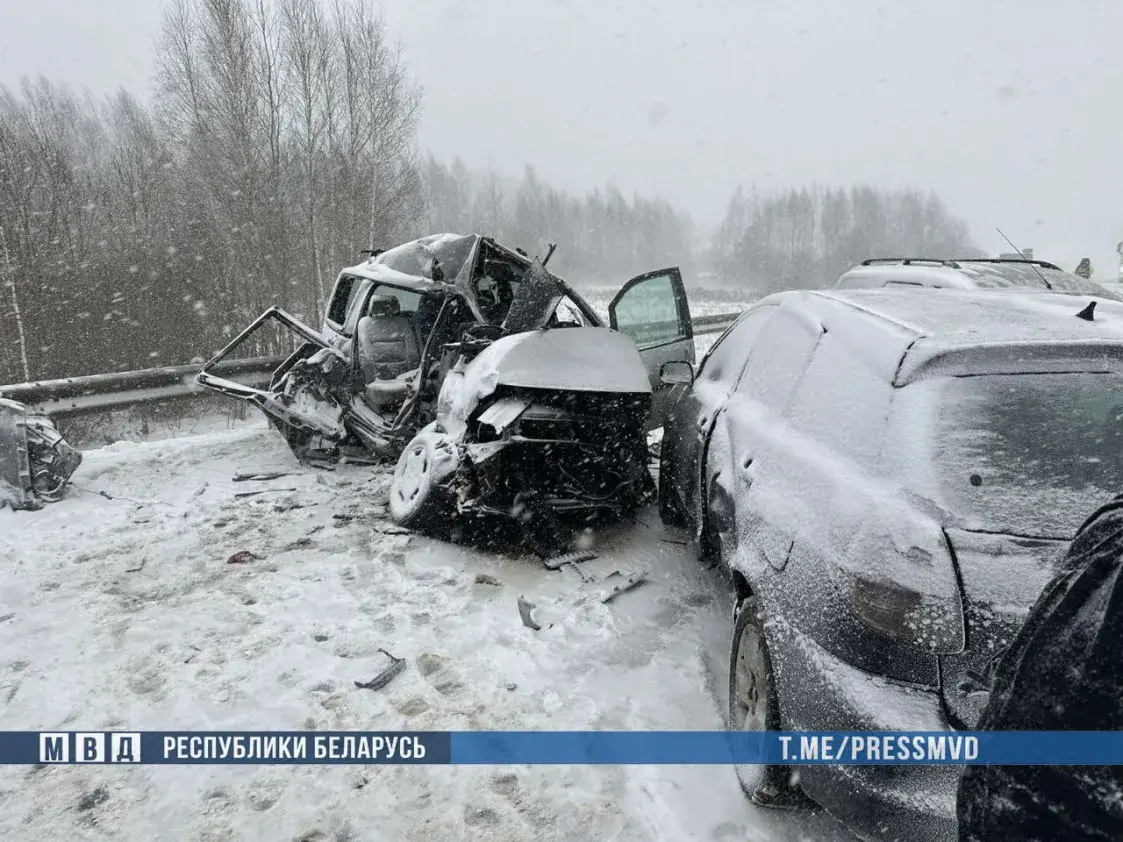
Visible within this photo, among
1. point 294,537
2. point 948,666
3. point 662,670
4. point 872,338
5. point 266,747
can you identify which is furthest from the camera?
point 294,537

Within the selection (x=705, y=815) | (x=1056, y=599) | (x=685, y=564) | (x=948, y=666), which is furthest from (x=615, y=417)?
(x=1056, y=599)

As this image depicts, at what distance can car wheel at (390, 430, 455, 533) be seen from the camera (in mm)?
4520

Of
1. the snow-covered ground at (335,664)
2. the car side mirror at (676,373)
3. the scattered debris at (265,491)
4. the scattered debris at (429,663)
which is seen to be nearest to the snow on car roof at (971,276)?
the car side mirror at (676,373)

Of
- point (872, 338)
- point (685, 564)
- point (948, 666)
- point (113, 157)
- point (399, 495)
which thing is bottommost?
point (685, 564)

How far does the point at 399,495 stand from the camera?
492 centimetres

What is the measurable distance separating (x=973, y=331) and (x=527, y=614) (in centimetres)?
250

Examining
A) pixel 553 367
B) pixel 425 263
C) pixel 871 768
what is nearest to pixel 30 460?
pixel 425 263

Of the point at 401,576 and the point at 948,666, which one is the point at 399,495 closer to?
the point at 401,576

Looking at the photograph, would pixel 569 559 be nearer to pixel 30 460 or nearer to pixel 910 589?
pixel 910 589

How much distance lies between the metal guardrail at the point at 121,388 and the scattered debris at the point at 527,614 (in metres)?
5.29

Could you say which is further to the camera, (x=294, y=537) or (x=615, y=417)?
(x=294, y=537)

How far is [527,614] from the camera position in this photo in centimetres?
376

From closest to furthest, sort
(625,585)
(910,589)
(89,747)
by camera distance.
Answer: (910,589) → (89,747) → (625,585)

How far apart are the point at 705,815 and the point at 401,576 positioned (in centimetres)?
235
